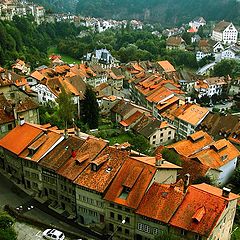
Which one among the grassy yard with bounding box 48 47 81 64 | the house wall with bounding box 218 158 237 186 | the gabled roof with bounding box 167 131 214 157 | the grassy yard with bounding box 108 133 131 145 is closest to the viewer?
the house wall with bounding box 218 158 237 186

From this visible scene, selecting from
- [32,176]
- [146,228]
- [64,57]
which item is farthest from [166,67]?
[146,228]

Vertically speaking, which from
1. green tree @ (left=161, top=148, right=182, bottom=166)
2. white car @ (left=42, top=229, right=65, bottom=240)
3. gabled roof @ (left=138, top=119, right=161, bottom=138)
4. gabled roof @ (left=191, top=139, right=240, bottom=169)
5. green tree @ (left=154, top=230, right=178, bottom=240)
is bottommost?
gabled roof @ (left=138, top=119, right=161, bottom=138)

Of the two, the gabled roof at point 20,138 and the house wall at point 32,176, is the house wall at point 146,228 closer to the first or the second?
the house wall at point 32,176

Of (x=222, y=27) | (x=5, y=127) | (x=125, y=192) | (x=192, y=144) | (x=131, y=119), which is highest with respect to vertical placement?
(x=125, y=192)

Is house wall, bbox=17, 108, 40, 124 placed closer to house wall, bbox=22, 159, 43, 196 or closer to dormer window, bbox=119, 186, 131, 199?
house wall, bbox=22, 159, 43, 196

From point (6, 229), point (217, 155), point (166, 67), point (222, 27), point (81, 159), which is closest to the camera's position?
point (6, 229)

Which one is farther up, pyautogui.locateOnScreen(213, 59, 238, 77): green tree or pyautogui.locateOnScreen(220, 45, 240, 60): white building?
pyautogui.locateOnScreen(213, 59, 238, 77): green tree

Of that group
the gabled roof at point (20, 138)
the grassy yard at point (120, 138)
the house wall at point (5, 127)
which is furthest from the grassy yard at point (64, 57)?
the gabled roof at point (20, 138)

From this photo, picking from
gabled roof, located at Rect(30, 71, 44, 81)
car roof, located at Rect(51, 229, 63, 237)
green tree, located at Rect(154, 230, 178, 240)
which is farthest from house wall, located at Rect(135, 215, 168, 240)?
gabled roof, located at Rect(30, 71, 44, 81)

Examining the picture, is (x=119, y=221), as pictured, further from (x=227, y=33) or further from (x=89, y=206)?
(x=227, y=33)
